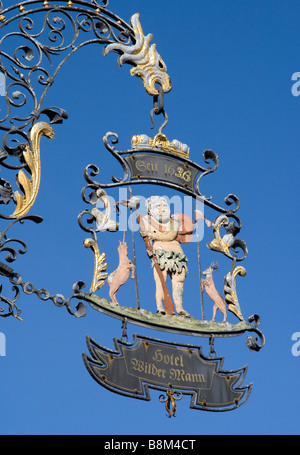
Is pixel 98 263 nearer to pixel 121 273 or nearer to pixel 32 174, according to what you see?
pixel 121 273

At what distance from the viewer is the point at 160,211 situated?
19.2 meters

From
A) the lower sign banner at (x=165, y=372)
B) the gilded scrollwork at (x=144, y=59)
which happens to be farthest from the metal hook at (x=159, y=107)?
the lower sign banner at (x=165, y=372)

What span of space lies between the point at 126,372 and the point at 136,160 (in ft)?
9.93

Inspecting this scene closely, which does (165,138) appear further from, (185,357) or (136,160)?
(185,357)

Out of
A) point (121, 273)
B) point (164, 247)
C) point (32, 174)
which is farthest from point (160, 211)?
point (32, 174)

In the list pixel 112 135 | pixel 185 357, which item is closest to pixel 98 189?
pixel 112 135

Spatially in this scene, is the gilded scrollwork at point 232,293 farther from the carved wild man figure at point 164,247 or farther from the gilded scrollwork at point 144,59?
the gilded scrollwork at point 144,59

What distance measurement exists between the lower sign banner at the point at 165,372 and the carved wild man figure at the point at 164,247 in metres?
0.65

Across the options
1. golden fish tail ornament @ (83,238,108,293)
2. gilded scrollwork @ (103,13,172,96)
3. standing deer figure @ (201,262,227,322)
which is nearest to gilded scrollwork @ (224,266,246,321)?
standing deer figure @ (201,262,227,322)

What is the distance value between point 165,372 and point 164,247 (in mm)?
1787

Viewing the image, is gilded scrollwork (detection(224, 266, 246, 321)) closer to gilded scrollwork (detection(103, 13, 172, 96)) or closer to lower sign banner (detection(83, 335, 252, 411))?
lower sign banner (detection(83, 335, 252, 411))

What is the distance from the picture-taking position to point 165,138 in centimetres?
1977

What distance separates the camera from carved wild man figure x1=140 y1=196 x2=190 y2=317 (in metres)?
18.8

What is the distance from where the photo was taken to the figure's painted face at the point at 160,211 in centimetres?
1917
